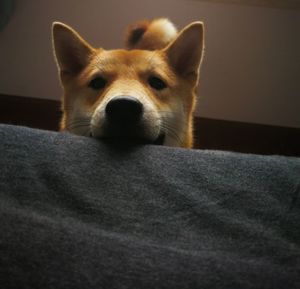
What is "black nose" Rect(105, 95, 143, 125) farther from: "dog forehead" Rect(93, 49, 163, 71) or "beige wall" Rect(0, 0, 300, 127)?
"beige wall" Rect(0, 0, 300, 127)

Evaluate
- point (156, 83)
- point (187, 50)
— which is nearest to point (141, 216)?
point (156, 83)

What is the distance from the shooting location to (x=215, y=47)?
6.16 feet

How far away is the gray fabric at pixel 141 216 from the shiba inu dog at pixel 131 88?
11 centimetres

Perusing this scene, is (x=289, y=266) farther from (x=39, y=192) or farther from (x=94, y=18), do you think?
(x=94, y=18)

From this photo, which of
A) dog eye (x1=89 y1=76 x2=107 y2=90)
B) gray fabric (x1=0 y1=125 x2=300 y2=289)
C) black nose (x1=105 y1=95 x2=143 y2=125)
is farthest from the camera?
dog eye (x1=89 y1=76 x2=107 y2=90)

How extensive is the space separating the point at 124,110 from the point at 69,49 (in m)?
0.37

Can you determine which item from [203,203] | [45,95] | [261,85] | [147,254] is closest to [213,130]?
[261,85]

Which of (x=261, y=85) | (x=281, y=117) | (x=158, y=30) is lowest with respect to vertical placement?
(x=281, y=117)

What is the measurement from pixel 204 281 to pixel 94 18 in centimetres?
158

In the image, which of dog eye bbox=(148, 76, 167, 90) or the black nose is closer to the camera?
the black nose

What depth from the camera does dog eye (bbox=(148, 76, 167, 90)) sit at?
1.04m

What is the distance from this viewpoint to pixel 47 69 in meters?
2.00

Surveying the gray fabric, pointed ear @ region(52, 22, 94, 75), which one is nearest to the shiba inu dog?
pointed ear @ region(52, 22, 94, 75)

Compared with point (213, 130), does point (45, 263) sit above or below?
above
